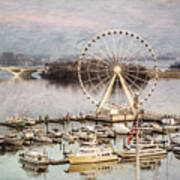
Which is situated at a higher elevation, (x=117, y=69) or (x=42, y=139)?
(x=117, y=69)

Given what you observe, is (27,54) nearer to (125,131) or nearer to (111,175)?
(125,131)

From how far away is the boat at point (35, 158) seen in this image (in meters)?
7.89

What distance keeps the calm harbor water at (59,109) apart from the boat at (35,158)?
0.39 ft

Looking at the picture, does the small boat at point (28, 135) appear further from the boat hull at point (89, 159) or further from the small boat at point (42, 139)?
the boat hull at point (89, 159)

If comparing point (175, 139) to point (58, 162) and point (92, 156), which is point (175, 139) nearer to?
point (92, 156)

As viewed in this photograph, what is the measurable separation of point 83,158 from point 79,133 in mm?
1775

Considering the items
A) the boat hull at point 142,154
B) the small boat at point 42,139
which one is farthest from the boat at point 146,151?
the small boat at point 42,139

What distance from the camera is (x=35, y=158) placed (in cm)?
795

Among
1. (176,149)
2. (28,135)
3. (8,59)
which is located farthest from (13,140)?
(8,59)

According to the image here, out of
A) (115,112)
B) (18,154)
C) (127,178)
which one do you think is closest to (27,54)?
(115,112)

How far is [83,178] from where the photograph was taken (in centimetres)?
752

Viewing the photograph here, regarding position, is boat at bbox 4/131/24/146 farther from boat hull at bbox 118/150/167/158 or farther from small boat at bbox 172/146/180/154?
small boat at bbox 172/146/180/154

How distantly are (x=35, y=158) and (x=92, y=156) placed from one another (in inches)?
33.4

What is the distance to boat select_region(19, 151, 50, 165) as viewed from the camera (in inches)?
311
